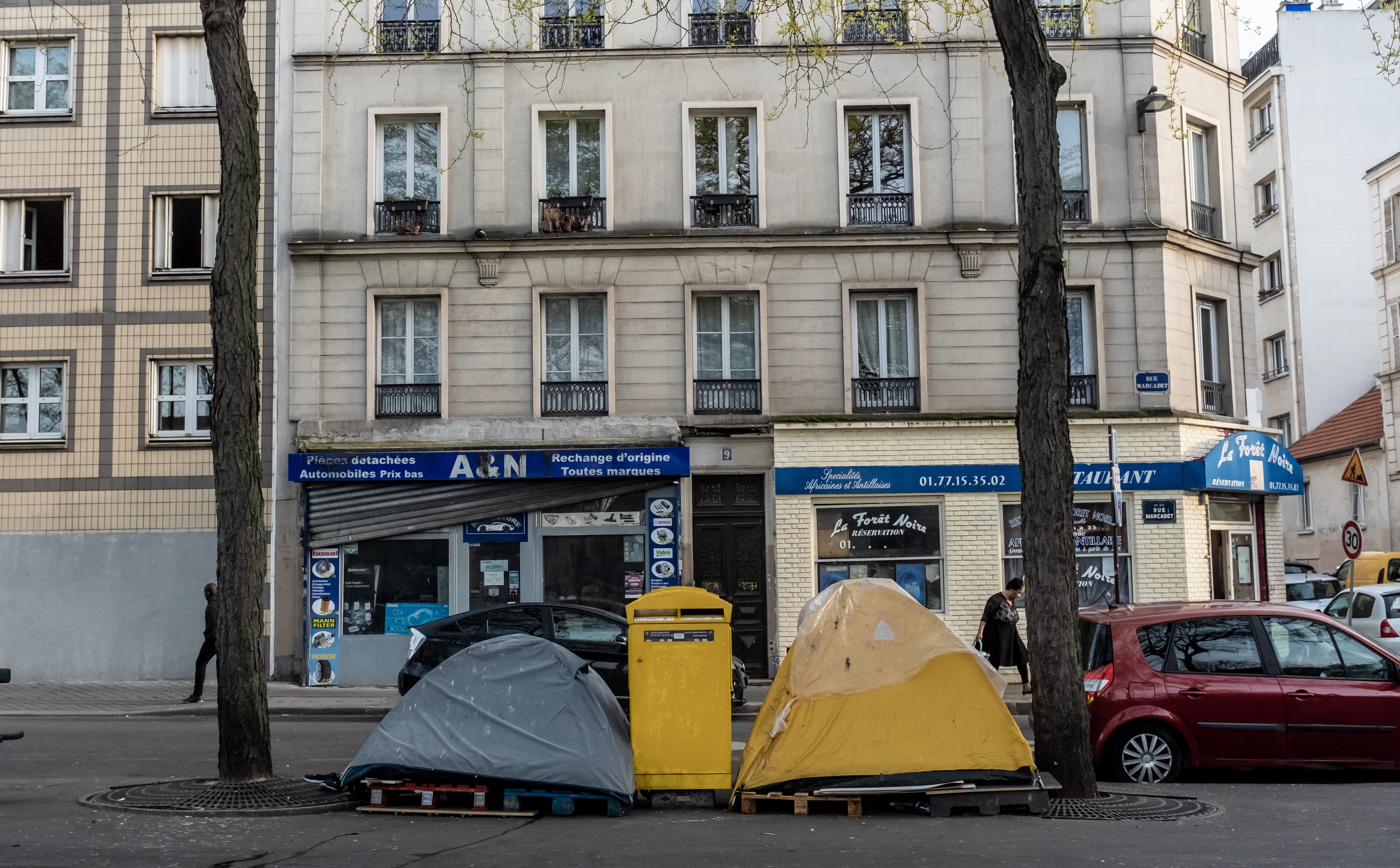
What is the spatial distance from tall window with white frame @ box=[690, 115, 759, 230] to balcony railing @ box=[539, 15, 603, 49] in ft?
7.01

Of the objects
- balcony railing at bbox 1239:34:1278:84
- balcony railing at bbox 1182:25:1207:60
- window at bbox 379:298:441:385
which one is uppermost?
balcony railing at bbox 1239:34:1278:84

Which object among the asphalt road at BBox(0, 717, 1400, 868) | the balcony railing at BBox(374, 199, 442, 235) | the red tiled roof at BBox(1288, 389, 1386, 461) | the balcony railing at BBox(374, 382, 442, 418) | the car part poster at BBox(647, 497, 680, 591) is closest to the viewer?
Answer: the asphalt road at BBox(0, 717, 1400, 868)

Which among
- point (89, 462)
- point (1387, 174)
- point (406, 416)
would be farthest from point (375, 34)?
point (1387, 174)

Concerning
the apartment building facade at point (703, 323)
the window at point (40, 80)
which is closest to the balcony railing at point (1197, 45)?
the apartment building facade at point (703, 323)

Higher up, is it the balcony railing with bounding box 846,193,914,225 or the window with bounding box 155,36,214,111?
the window with bounding box 155,36,214,111

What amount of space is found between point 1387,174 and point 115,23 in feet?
102

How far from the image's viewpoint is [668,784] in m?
9.65

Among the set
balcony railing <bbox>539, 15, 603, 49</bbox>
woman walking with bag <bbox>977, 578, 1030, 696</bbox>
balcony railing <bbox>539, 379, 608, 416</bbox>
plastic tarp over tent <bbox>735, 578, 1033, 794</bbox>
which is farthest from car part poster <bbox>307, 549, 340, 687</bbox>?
plastic tarp over tent <bbox>735, 578, 1033, 794</bbox>

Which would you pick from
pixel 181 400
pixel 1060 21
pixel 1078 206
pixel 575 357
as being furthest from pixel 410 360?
pixel 1060 21

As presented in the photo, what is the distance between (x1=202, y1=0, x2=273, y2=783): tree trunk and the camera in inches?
400

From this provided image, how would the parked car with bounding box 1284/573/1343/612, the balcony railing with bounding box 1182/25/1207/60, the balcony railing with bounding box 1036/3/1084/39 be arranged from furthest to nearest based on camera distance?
the parked car with bounding box 1284/573/1343/612 < the balcony railing with bounding box 1182/25/1207/60 < the balcony railing with bounding box 1036/3/1084/39

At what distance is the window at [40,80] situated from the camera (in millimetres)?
22234

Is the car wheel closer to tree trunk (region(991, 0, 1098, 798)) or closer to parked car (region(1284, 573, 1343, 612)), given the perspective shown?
tree trunk (region(991, 0, 1098, 798))

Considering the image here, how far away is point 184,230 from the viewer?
2197 cm
